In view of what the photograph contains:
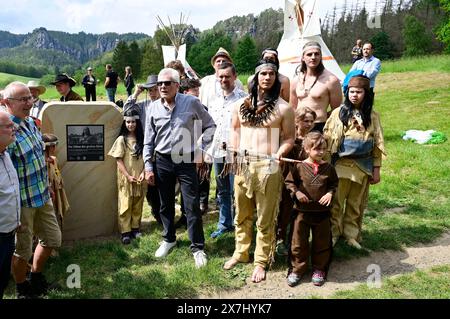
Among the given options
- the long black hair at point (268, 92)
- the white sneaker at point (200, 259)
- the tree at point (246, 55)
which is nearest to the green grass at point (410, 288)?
the white sneaker at point (200, 259)

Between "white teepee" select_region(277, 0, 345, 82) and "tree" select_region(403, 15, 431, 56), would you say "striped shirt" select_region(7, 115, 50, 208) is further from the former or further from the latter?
"tree" select_region(403, 15, 431, 56)

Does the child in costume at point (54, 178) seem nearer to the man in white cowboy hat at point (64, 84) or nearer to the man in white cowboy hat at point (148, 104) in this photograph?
the man in white cowboy hat at point (148, 104)

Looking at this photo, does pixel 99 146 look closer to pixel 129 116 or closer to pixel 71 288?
pixel 129 116

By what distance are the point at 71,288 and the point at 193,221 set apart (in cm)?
141

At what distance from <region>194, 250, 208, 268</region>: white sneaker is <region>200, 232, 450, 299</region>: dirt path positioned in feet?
1.76

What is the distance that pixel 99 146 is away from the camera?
5.43 m

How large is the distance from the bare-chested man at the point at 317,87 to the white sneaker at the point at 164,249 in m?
2.14

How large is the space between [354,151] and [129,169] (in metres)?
2.75

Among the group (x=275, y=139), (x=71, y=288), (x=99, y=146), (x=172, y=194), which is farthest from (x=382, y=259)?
(x=99, y=146)

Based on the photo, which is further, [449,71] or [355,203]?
[449,71]

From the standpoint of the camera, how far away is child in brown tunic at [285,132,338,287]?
403 centimetres

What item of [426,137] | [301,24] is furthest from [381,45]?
[301,24]

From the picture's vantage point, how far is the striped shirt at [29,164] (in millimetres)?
3584

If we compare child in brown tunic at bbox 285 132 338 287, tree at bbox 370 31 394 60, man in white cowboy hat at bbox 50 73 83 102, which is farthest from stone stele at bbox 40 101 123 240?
tree at bbox 370 31 394 60
